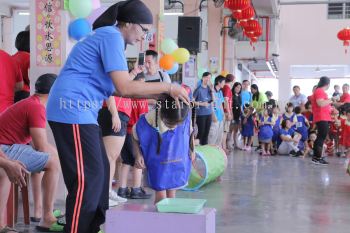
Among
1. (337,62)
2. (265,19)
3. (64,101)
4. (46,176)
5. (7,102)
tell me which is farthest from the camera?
(337,62)

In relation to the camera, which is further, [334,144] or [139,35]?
[334,144]

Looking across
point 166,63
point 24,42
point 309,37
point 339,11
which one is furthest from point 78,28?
point 339,11

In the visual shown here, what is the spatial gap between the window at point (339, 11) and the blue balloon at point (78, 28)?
14.0m

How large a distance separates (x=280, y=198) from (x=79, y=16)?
252 cm

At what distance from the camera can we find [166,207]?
2.16 metres

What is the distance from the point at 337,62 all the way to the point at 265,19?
3978mm

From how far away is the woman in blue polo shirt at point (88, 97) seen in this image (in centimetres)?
207

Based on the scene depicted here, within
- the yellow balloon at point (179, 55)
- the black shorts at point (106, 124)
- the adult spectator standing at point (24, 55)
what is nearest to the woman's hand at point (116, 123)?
the black shorts at point (106, 124)

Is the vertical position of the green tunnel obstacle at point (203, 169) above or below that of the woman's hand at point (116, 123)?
below

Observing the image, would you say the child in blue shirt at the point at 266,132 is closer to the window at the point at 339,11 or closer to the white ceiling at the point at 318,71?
the white ceiling at the point at 318,71

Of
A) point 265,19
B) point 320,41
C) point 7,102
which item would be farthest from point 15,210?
point 320,41

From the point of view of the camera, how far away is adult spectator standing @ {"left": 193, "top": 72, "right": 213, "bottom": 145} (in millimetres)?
7324

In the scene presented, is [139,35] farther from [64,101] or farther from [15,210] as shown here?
[15,210]

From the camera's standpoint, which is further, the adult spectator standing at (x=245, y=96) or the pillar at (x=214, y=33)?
the pillar at (x=214, y=33)
